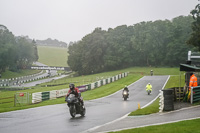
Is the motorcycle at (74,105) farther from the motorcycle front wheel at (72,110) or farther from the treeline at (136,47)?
the treeline at (136,47)

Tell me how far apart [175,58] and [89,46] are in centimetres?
2811

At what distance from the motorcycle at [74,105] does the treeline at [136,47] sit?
78859 millimetres

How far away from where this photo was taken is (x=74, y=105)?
15938mm

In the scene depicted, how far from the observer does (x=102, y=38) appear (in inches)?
3880

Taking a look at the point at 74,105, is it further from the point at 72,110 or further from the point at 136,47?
the point at 136,47

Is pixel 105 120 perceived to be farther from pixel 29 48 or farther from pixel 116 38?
pixel 29 48

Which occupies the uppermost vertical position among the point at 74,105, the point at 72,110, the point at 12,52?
the point at 12,52

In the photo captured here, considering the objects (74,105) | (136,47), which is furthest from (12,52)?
(74,105)

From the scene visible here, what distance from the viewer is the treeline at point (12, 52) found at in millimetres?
103500

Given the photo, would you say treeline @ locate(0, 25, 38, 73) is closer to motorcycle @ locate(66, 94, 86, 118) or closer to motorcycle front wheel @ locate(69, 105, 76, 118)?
motorcycle @ locate(66, 94, 86, 118)

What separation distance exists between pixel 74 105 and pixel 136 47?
8441 cm

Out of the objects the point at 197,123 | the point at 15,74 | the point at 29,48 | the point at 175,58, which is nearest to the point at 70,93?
the point at 197,123

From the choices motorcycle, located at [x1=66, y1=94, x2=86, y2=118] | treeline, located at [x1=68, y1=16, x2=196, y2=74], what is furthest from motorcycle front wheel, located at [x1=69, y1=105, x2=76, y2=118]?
treeline, located at [x1=68, y1=16, x2=196, y2=74]

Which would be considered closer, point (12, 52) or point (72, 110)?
point (72, 110)
